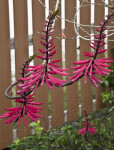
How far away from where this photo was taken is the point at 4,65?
2.80 m

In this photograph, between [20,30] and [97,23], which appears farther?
[97,23]

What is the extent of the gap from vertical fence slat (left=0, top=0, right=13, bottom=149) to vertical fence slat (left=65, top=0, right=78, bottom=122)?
794 millimetres

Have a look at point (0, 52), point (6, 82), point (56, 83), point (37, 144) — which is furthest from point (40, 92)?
point (56, 83)

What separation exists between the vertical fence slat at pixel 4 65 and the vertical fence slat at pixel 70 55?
2.61ft

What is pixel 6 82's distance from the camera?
284 cm

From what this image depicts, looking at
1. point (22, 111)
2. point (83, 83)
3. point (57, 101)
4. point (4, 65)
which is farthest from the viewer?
point (83, 83)

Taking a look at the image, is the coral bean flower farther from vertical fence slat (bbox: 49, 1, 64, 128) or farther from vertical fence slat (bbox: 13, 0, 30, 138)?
vertical fence slat (bbox: 49, 1, 64, 128)

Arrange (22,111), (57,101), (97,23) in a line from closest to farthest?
(22,111)
(57,101)
(97,23)

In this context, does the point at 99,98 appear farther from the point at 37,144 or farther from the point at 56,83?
the point at 56,83

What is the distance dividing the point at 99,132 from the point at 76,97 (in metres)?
0.84

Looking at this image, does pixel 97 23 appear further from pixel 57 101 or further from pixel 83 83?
pixel 57 101

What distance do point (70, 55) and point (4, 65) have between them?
90cm

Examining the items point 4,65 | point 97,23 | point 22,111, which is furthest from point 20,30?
point 22,111

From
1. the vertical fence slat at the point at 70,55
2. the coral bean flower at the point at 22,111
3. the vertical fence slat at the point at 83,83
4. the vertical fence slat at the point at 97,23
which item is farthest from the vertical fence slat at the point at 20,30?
the coral bean flower at the point at 22,111
